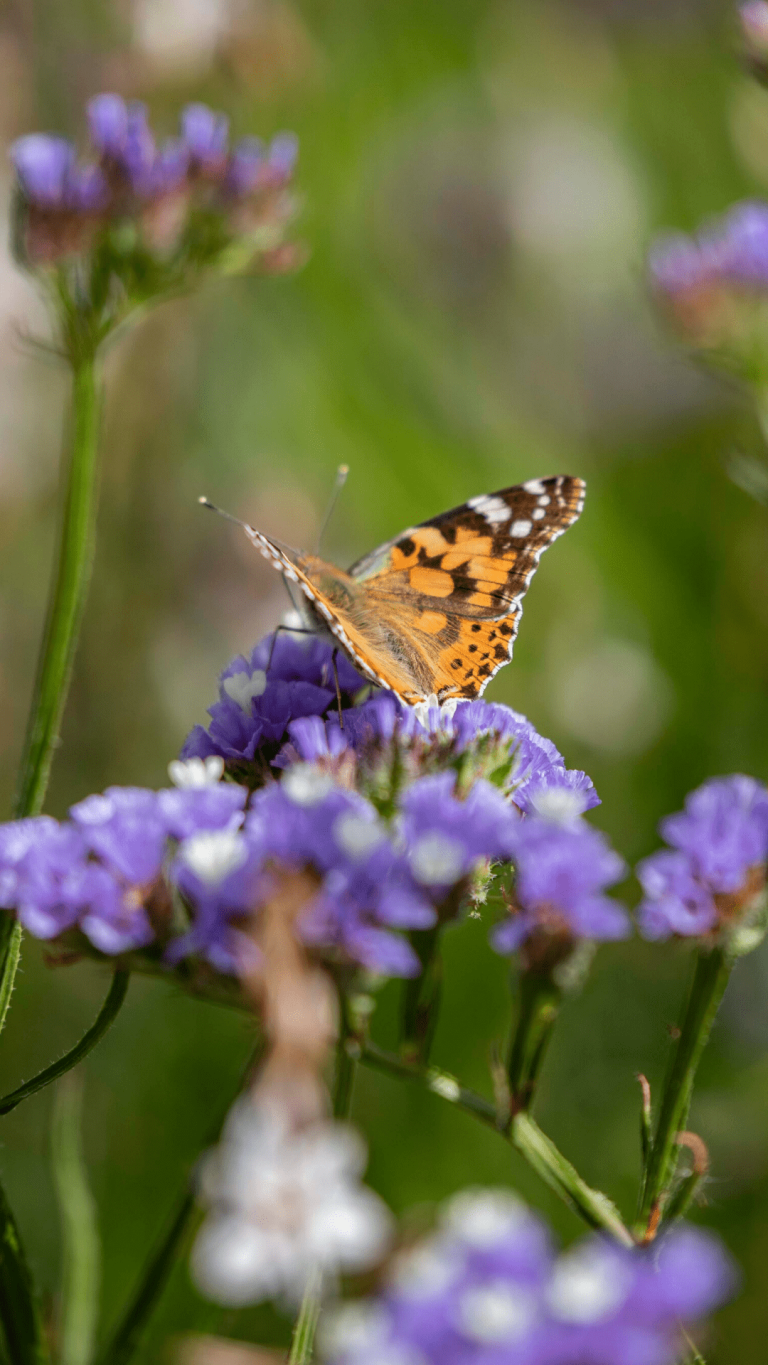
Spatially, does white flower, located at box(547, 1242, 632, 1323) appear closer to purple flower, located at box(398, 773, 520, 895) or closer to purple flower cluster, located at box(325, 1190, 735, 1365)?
purple flower cluster, located at box(325, 1190, 735, 1365)

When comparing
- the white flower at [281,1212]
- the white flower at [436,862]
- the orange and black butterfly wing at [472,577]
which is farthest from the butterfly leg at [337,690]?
the white flower at [281,1212]

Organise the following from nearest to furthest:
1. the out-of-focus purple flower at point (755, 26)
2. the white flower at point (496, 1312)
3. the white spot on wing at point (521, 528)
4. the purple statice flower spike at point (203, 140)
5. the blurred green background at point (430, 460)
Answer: the white flower at point (496, 1312) → the white spot on wing at point (521, 528) → the purple statice flower spike at point (203, 140) → the out-of-focus purple flower at point (755, 26) → the blurred green background at point (430, 460)

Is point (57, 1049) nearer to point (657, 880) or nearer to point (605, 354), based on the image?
point (657, 880)

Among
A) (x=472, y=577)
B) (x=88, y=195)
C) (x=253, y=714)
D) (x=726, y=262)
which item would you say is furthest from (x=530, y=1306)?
(x=726, y=262)

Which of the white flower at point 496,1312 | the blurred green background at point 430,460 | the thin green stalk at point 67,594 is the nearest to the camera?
the white flower at point 496,1312

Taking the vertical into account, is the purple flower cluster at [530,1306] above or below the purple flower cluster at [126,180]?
below

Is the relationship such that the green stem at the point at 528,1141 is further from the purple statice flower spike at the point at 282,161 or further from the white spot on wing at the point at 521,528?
the purple statice flower spike at the point at 282,161

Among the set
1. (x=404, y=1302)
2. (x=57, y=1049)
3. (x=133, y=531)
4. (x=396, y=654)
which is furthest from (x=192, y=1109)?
(x=404, y=1302)
